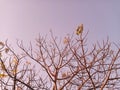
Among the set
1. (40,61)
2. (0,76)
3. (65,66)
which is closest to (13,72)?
(0,76)

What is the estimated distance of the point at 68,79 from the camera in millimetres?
6781

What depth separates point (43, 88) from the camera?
7562 mm

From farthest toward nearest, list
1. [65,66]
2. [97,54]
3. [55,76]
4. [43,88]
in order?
[43,88] < [65,66] < [55,76] < [97,54]

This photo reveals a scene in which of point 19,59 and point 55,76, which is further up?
point 19,59

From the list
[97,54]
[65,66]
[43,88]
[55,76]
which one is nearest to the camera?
[97,54]

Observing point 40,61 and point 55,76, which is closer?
point 55,76

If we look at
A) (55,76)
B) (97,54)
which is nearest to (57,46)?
(55,76)

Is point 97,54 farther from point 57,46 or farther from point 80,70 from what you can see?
point 57,46

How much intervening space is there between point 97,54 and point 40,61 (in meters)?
1.92

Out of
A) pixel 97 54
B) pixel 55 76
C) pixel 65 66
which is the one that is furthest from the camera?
pixel 65 66

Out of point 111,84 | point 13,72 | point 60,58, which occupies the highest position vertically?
point 60,58

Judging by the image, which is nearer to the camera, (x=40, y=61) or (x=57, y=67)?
(x=57, y=67)

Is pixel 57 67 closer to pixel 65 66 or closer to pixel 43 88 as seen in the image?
pixel 65 66

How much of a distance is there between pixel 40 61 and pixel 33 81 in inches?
41.1
